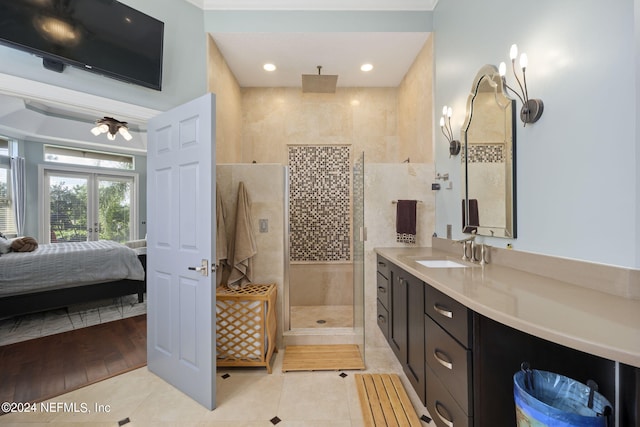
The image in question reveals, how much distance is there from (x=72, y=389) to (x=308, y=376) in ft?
5.96

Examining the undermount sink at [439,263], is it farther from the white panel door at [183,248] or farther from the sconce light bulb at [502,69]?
the white panel door at [183,248]

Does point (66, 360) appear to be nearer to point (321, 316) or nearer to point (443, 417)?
point (321, 316)

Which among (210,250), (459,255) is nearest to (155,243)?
(210,250)

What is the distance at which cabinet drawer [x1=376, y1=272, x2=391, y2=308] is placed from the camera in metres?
2.37

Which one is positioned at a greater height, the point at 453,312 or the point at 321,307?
the point at 453,312

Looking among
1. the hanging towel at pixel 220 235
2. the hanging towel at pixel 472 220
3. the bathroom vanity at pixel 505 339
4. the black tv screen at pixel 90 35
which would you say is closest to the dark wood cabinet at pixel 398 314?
the bathroom vanity at pixel 505 339

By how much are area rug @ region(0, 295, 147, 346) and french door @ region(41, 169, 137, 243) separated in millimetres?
2742

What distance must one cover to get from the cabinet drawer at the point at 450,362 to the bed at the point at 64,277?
3.88m

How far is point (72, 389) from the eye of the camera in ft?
6.72

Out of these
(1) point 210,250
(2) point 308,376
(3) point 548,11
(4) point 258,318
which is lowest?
(2) point 308,376

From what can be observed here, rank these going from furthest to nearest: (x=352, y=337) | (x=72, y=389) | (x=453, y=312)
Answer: (x=352, y=337) → (x=72, y=389) → (x=453, y=312)

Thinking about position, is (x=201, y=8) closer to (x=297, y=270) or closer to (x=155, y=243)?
(x=155, y=243)

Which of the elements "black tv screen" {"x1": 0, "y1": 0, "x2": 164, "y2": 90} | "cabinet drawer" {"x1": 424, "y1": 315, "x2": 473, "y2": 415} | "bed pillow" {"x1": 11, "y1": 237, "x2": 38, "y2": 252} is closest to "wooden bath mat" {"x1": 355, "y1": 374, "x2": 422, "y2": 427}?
"cabinet drawer" {"x1": 424, "y1": 315, "x2": 473, "y2": 415}

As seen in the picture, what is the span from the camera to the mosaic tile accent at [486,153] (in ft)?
5.84
